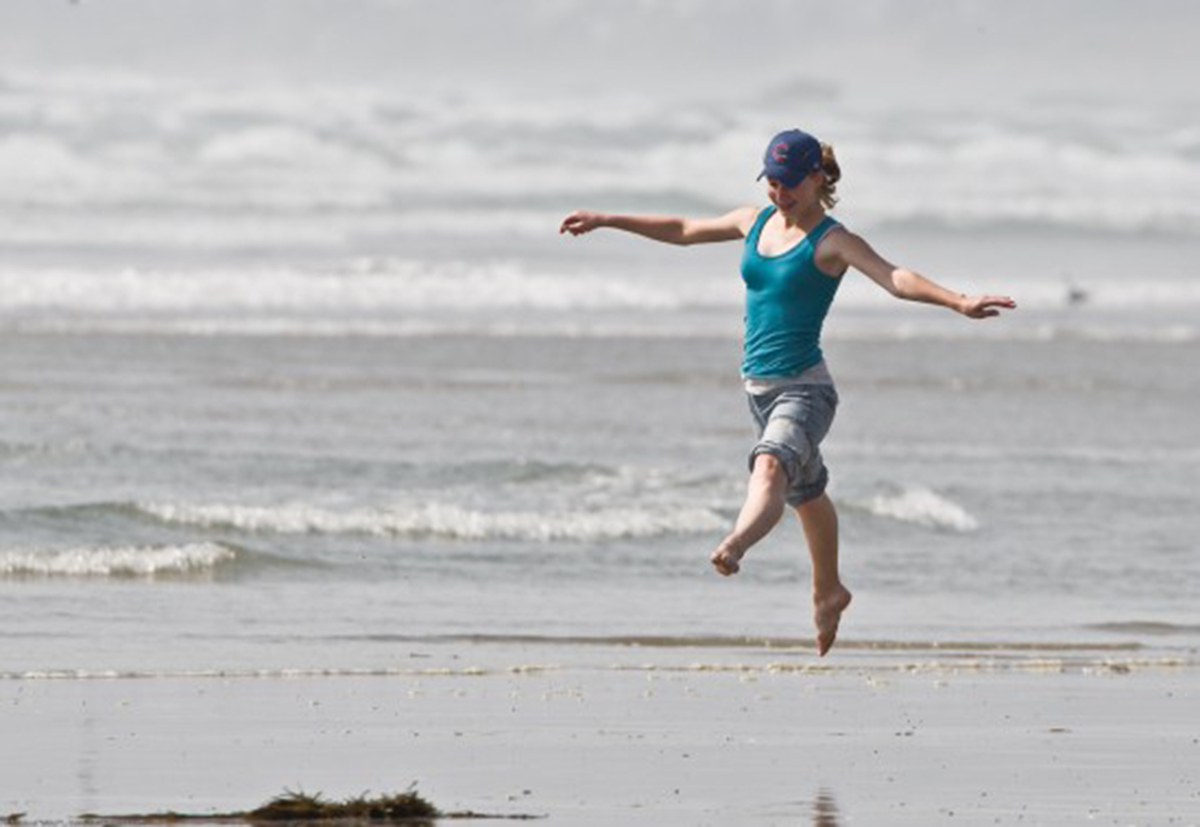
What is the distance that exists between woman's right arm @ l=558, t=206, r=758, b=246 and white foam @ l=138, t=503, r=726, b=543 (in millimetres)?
6642

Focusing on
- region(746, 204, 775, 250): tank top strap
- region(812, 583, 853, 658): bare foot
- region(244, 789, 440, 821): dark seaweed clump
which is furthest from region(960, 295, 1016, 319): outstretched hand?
region(244, 789, 440, 821): dark seaweed clump

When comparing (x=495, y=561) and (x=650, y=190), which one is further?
(x=650, y=190)

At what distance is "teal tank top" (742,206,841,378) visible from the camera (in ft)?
30.3

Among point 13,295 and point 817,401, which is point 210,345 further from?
point 817,401

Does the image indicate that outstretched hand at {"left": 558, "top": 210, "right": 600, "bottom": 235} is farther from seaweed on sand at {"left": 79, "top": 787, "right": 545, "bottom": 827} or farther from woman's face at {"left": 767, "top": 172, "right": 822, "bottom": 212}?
seaweed on sand at {"left": 79, "top": 787, "right": 545, "bottom": 827}

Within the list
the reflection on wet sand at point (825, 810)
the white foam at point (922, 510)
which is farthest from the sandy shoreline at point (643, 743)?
the white foam at point (922, 510)

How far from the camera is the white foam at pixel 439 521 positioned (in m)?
16.0

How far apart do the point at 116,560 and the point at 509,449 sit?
6072 mm

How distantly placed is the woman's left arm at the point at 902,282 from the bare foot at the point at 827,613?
130 cm

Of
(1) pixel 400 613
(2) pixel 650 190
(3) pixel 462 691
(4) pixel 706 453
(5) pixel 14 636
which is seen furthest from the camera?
(2) pixel 650 190

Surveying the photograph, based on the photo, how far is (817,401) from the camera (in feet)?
30.8

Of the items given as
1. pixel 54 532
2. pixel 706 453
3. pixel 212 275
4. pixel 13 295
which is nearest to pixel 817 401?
pixel 54 532

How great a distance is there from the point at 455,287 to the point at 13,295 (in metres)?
8.21

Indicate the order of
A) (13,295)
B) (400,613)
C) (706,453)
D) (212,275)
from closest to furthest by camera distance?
(400,613) < (706,453) < (13,295) < (212,275)
